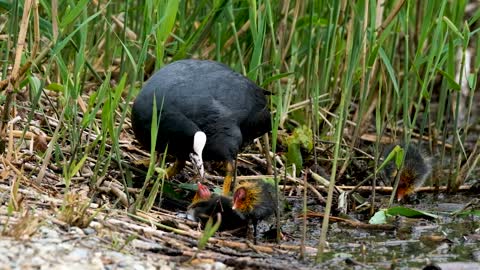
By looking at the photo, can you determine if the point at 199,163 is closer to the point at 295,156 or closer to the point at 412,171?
the point at 295,156

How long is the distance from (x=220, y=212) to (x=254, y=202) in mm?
180

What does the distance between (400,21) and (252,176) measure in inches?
50.9

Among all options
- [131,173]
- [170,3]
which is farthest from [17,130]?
[170,3]

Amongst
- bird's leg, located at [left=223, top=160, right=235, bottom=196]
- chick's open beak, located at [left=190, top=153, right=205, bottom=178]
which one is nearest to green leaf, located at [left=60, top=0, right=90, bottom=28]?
chick's open beak, located at [left=190, top=153, right=205, bottom=178]

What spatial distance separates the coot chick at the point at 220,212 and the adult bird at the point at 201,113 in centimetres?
43

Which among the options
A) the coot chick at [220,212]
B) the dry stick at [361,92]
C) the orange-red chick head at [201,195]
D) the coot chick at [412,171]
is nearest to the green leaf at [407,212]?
the coot chick at [412,171]

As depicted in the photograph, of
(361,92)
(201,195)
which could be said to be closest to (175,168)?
(201,195)

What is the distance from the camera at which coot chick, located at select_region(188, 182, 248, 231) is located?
4.78 metres

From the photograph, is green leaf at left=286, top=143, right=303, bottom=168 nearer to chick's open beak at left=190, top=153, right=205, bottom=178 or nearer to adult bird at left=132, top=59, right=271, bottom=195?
adult bird at left=132, top=59, right=271, bottom=195

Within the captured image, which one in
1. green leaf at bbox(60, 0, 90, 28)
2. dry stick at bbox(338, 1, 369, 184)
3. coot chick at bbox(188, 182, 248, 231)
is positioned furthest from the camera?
dry stick at bbox(338, 1, 369, 184)

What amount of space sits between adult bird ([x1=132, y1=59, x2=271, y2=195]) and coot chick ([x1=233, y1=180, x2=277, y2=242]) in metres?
0.52

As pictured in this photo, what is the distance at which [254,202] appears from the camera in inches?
187

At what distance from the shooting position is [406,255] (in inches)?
181

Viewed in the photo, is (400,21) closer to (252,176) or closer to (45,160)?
(252,176)
